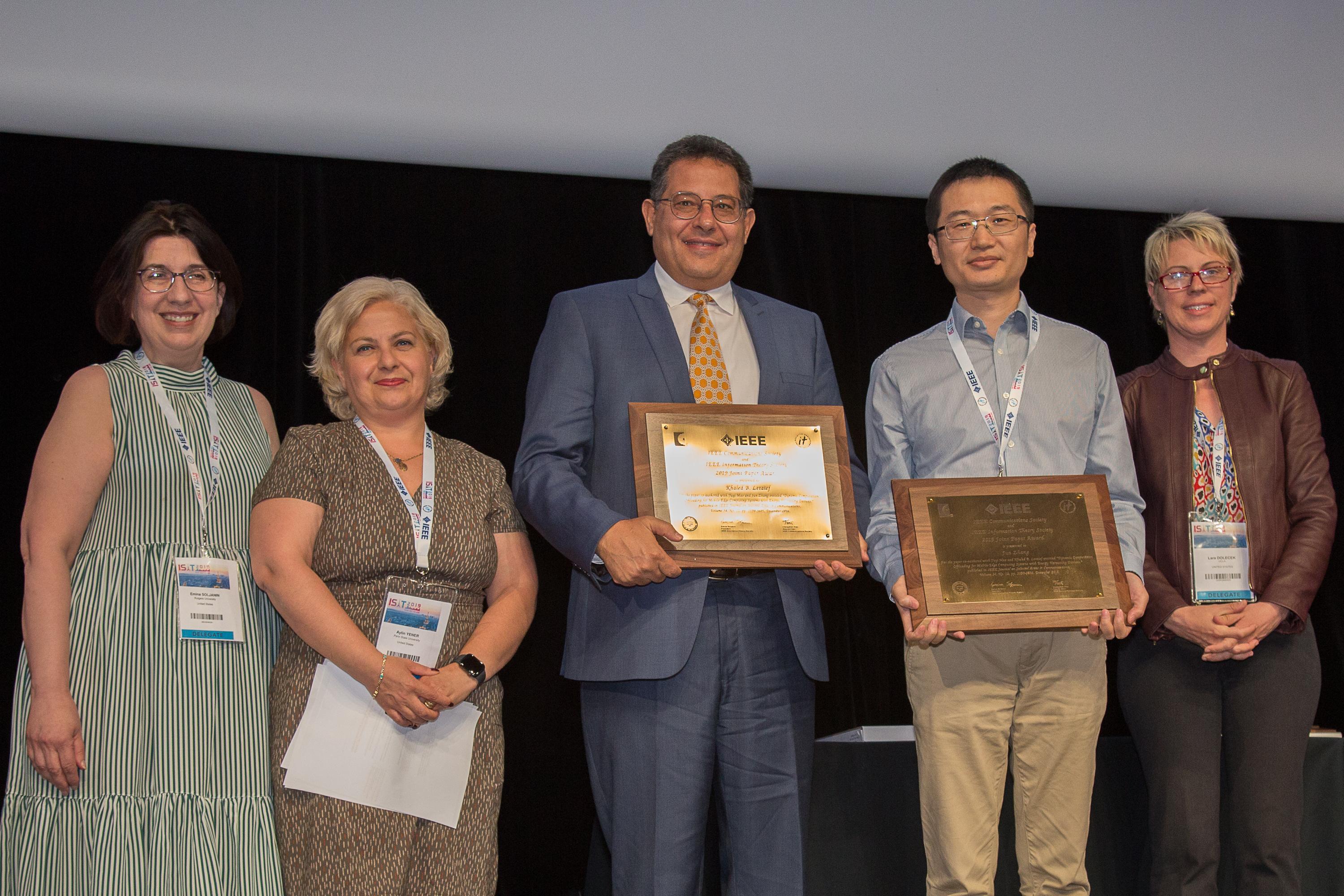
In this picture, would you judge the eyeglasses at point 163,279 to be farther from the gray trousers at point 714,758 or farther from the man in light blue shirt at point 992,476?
the man in light blue shirt at point 992,476

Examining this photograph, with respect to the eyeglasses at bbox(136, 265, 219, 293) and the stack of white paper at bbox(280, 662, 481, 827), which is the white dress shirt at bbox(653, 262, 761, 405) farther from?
the eyeglasses at bbox(136, 265, 219, 293)

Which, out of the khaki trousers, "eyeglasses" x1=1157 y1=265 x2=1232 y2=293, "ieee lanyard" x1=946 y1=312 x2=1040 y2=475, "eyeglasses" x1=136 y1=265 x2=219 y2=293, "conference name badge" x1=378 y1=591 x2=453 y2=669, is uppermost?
"eyeglasses" x1=1157 y1=265 x2=1232 y2=293

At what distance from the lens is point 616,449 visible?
2.43m

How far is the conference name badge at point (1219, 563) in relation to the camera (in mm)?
2701

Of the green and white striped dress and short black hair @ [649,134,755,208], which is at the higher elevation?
short black hair @ [649,134,755,208]

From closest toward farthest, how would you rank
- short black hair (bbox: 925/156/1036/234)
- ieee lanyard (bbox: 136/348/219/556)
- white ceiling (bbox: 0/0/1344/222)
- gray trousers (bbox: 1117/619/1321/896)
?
ieee lanyard (bbox: 136/348/219/556) → gray trousers (bbox: 1117/619/1321/896) → short black hair (bbox: 925/156/1036/234) → white ceiling (bbox: 0/0/1344/222)

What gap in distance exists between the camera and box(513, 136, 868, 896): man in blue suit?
227 centimetres

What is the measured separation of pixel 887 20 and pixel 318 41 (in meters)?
1.99

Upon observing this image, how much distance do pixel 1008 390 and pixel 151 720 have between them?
81.0 inches

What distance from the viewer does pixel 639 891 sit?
2.26 metres

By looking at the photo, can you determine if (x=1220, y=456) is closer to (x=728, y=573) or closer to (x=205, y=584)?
(x=728, y=573)

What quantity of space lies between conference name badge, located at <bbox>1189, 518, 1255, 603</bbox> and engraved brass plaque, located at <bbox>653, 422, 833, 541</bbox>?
3.50 ft

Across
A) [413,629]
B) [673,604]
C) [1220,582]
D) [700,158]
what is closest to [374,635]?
[413,629]

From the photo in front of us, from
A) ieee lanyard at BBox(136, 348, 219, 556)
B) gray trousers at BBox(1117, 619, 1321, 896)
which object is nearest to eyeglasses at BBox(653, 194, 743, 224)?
ieee lanyard at BBox(136, 348, 219, 556)
